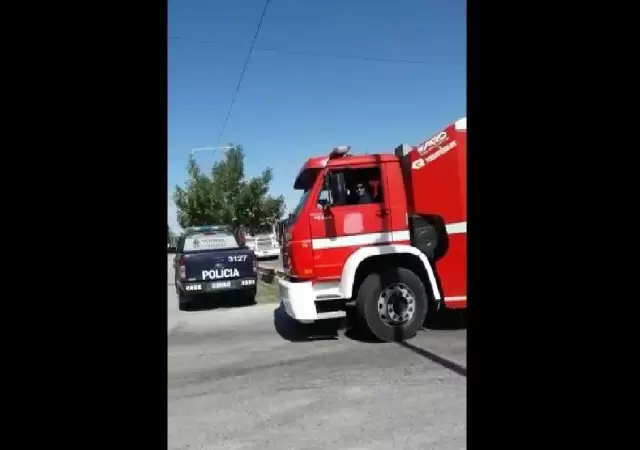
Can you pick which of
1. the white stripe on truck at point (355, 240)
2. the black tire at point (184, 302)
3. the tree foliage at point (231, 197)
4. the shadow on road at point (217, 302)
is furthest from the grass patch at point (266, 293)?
the tree foliage at point (231, 197)

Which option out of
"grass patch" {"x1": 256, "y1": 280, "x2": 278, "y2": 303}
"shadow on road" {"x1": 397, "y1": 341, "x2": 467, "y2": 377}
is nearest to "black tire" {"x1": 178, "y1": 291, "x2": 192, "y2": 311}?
"grass patch" {"x1": 256, "y1": 280, "x2": 278, "y2": 303}

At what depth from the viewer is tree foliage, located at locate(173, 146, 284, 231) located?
32031 mm

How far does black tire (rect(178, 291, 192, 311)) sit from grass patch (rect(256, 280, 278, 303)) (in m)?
1.55

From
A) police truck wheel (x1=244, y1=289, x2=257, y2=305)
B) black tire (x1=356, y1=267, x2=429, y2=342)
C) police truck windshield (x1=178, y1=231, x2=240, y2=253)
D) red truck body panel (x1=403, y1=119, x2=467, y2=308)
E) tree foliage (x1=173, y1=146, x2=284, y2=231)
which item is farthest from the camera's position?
tree foliage (x1=173, y1=146, x2=284, y2=231)

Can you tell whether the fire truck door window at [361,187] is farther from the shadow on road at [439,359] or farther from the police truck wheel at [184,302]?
the police truck wheel at [184,302]

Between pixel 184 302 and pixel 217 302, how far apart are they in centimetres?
77

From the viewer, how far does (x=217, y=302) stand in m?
12.0

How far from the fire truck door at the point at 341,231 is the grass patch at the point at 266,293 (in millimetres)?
4848

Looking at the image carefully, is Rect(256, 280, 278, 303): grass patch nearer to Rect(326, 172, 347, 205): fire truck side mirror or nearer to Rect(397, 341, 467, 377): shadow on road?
Rect(326, 172, 347, 205): fire truck side mirror

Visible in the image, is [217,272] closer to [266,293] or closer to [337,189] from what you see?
[266,293]

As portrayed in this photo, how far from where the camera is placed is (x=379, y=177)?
702 cm

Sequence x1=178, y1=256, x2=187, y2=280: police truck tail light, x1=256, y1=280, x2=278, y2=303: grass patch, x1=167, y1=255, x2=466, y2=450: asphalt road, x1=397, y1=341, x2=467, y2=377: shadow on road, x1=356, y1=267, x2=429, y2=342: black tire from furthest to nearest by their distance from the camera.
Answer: x1=256, y1=280, x2=278, y2=303: grass patch, x1=178, y1=256, x2=187, y2=280: police truck tail light, x1=356, y1=267, x2=429, y2=342: black tire, x1=397, y1=341, x2=467, y2=377: shadow on road, x1=167, y1=255, x2=466, y2=450: asphalt road

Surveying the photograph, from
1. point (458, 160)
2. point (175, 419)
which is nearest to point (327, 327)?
point (458, 160)
